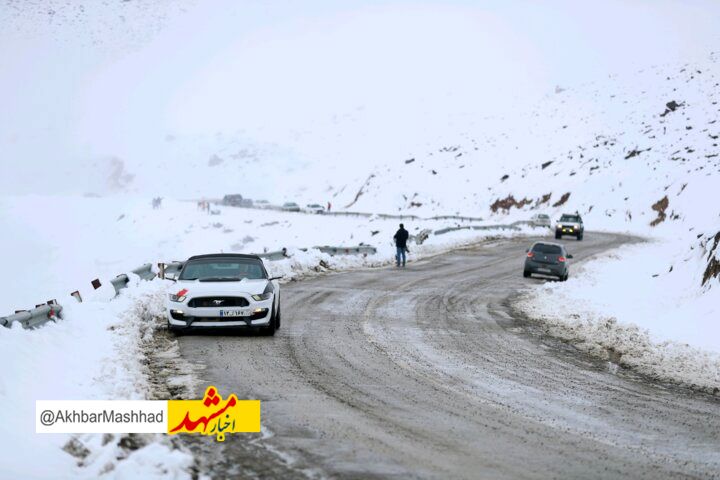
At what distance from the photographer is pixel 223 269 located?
50.7 ft

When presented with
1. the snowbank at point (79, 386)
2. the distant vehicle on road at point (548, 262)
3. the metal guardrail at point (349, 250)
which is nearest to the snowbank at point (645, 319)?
the distant vehicle on road at point (548, 262)

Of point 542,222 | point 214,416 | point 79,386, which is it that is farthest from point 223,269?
point 542,222

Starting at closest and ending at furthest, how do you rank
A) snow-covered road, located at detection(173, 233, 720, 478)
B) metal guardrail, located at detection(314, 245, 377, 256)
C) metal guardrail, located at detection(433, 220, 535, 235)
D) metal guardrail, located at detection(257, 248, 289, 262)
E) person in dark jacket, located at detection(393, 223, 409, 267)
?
1. snow-covered road, located at detection(173, 233, 720, 478)
2. metal guardrail, located at detection(257, 248, 289, 262)
3. person in dark jacket, located at detection(393, 223, 409, 267)
4. metal guardrail, located at detection(314, 245, 377, 256)
5. metal guardrail, located at detection(433, 220, 535, 235)

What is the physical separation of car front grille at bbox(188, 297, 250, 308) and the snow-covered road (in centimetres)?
64

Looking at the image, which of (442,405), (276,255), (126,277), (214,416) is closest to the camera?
(214,416)

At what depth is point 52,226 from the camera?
6762 centimetres

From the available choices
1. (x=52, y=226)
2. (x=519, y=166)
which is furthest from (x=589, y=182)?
(x=52, y=226)

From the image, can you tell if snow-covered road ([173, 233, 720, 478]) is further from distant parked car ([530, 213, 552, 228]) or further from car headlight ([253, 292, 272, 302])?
distant parked car ([530, 213, 552, 228])

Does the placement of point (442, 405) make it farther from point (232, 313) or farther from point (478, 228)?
point (478, 228)

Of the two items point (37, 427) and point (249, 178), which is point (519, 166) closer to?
point (249, 178)

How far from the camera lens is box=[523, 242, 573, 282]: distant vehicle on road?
92.3 feet

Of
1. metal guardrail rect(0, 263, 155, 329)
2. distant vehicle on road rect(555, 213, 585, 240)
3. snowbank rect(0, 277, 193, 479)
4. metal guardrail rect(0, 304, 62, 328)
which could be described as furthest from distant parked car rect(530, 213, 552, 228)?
metal guardrail rect(0, 304, 62, 328)

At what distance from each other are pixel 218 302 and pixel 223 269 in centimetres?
143

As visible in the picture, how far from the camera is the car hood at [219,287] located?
14148 mm
